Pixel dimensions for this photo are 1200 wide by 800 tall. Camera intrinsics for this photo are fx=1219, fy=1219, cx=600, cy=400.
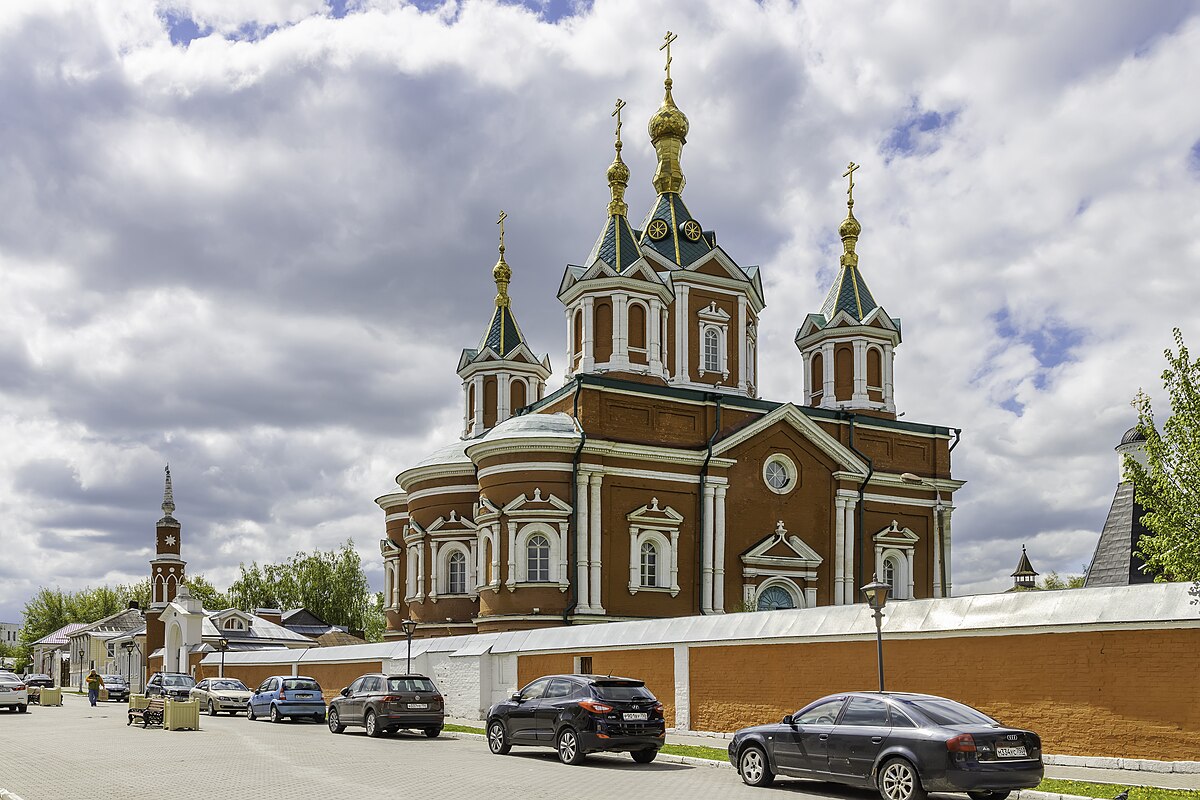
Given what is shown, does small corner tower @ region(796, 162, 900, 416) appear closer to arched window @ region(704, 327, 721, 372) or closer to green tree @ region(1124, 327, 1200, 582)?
arched window @ region(704, 327, 721, 372)

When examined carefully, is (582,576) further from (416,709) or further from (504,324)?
(504,324)

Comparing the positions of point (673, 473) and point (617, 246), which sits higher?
point (617, 246)

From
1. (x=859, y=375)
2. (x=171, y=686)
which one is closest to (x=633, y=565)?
(x=859, y=375)

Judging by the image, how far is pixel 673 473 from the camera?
37.4 m

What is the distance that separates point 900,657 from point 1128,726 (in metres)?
3.87

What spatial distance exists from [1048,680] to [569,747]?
7.10 metres

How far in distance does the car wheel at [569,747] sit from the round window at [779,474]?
68.7 feet

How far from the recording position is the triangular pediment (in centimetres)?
3812

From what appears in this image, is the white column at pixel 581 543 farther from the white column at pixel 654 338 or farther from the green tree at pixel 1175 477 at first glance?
the green tree at pixel 1175 477

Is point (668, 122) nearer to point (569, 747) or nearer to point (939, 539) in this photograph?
point (939, 539)

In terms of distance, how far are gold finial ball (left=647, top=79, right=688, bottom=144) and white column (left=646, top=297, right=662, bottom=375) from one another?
8.42 meters

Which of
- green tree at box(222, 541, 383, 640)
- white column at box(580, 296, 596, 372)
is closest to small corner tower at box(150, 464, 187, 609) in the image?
green tree at box(222, 541, 383, 640)

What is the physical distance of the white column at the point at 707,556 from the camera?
1454 inches

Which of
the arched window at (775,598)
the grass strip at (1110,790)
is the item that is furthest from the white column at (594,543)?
the grass strip at (1110,790)
